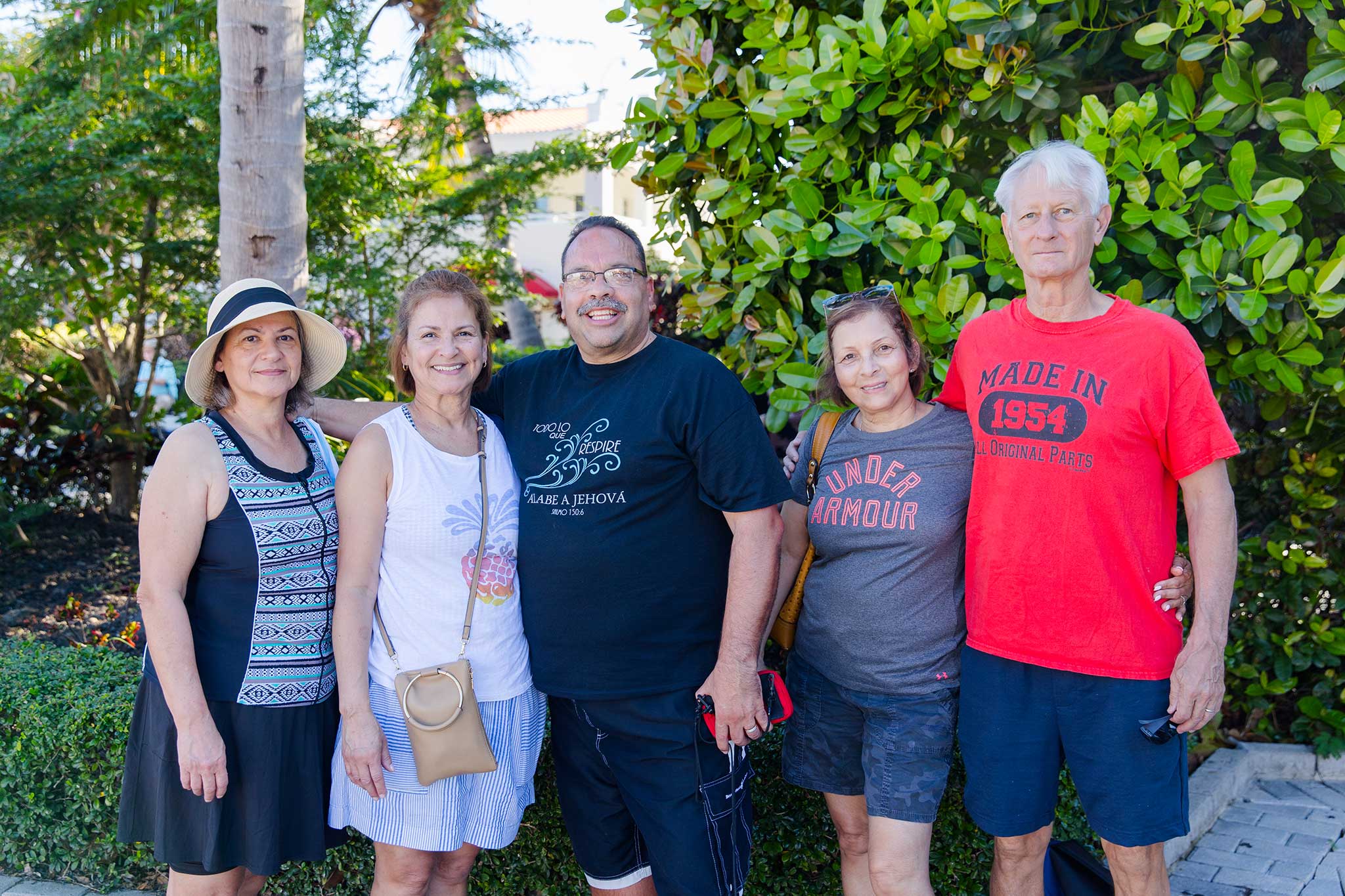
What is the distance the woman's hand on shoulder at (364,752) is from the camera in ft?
8.16

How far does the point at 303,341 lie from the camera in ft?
9.41

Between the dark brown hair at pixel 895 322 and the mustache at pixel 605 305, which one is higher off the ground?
the mustache at pixel 605 305

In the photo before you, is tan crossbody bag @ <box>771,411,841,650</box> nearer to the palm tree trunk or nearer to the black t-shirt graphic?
the black t-shirt graphic

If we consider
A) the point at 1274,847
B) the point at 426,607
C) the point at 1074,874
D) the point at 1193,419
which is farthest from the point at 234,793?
the point at 1274,847

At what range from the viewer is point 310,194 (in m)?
6.72

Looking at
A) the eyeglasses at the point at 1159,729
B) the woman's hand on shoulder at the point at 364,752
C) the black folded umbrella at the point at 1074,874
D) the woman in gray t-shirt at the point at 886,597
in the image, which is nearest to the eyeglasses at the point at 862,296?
the woman in gray t-shirt at the point at 886,597

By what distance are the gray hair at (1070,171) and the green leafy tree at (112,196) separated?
5453mm

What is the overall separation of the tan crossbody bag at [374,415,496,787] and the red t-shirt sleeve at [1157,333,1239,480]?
6.11 ft

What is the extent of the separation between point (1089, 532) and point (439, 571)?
5.46 feet

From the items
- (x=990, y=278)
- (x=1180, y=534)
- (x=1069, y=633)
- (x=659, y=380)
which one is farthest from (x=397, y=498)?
(x=1180, y=534)

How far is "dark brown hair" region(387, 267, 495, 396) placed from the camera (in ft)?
8.93

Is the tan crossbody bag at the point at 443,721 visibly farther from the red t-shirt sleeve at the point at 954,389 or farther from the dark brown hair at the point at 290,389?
the red t-shirt sleeve at the point at 954,389

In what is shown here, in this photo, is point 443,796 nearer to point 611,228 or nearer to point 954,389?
point 611,228

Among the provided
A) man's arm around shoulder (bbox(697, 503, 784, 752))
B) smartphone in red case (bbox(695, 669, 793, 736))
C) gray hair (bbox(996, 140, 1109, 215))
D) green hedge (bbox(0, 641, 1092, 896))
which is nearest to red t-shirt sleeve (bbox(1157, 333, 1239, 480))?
gray hair (bbox(996, 140, 1109, 215))
